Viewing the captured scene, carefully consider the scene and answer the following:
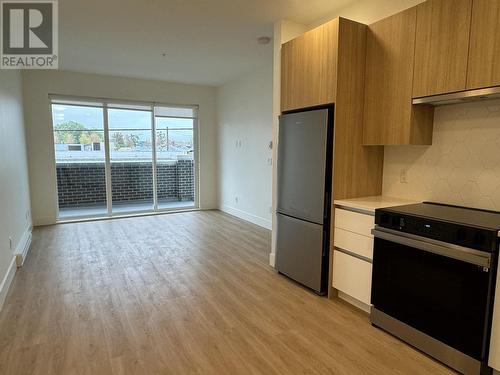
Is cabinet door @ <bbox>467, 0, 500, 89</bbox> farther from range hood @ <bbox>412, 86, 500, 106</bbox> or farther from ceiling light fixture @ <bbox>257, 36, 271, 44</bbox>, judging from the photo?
ceiling light fixture @ <bbox>257, 36, 271, 44</bbox>

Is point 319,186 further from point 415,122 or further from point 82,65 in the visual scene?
point 82,65

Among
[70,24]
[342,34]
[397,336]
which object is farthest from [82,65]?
[397,336]

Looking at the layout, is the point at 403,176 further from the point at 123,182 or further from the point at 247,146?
the point at 123,182

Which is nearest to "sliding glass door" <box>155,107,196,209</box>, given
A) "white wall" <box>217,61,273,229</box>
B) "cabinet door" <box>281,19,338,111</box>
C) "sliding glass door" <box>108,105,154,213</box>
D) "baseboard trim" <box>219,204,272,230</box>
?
"sliding glass door" <box>108,105,154,213</box>

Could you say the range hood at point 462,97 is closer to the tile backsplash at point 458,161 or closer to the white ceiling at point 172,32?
the tile backsplash at point 458,161

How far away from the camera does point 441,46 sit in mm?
2186

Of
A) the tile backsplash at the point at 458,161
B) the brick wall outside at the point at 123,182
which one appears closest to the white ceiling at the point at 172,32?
the tile backsplash at the point at 458,161

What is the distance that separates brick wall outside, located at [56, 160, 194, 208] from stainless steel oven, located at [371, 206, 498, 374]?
536 centimetres

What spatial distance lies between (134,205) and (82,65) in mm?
2828

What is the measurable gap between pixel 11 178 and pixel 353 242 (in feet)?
12.7

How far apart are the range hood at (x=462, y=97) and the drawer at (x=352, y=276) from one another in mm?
1310

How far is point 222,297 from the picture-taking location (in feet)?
9.55

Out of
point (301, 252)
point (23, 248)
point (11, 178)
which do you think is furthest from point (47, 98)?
point (301, 252)

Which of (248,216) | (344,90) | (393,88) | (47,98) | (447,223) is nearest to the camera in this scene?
(447,223)
